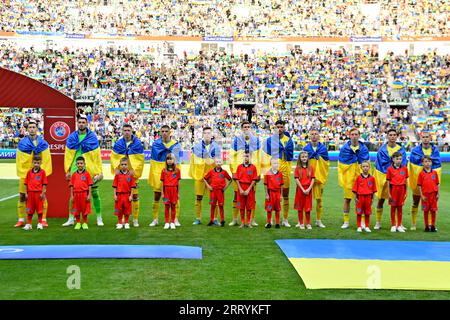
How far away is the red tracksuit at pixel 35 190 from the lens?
1080 cm

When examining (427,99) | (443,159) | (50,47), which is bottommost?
(443,159)

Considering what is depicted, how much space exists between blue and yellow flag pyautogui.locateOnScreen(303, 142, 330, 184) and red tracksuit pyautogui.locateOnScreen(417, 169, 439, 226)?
1806 millimetres

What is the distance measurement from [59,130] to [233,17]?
40.5 metres

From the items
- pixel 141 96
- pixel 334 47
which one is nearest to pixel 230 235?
pixel 141 96

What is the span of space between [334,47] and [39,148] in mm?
40608

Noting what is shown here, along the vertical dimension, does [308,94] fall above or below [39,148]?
above

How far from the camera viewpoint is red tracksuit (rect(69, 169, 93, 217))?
421 inches

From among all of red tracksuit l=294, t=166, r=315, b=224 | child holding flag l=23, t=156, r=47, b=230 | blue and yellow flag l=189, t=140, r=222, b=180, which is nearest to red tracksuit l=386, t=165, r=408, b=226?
red tracksuit l=294, t=166, r=315, b=224

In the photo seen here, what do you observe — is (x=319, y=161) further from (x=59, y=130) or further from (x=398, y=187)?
(x=59, y=130)

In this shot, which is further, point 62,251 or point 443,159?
point 443,159

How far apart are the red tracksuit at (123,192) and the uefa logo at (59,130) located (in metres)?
2.14

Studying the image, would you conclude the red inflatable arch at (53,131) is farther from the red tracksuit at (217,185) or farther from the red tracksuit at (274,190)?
the red tracksuit at (274,190)

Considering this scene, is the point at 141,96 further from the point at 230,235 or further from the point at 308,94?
the point at 230,235
